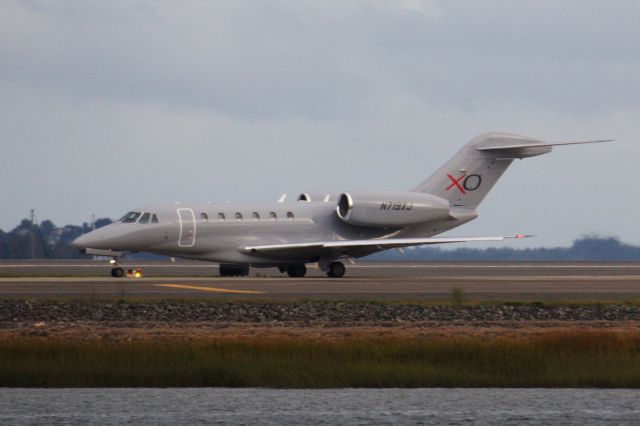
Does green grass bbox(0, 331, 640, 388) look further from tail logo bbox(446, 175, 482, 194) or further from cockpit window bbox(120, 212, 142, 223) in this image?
tail logo bbox(446, 175, 482, 194)

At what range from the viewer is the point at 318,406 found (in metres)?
17.6

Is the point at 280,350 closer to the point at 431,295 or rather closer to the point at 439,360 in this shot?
the point at 439,360

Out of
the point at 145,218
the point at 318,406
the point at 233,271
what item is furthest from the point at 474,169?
the point at 318,406

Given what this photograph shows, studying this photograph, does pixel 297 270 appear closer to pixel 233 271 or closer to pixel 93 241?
pixel 233 271

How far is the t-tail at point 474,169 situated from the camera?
181 ft

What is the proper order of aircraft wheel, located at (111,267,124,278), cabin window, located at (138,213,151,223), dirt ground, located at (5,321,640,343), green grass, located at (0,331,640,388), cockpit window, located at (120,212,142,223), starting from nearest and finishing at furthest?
green grass, located at (0,331,640,388), dirt ground, located at (5,321,640,343), cabin window, located at (138,213,151,223), cockpit window, located at (120,212,142,223), aircraft wheel, located at (111,267,124,278)

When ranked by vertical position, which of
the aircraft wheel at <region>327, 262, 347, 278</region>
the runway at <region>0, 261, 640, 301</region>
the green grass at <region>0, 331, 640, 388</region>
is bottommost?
the green grass at <region>0, 331, 640, 388</region>

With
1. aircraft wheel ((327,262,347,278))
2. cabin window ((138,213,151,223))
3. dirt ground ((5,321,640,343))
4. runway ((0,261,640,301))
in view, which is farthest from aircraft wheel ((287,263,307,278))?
dirt ground ((5,321,640,343))

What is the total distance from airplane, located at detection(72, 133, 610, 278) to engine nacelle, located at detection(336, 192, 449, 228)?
0.14ft

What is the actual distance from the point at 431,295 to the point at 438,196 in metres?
18.0

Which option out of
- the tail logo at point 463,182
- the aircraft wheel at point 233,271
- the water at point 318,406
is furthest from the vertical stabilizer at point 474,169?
the water at point 318,406

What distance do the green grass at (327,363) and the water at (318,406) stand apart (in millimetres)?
533

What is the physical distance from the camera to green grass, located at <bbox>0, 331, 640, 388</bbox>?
19812mm

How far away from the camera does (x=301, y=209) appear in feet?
175
